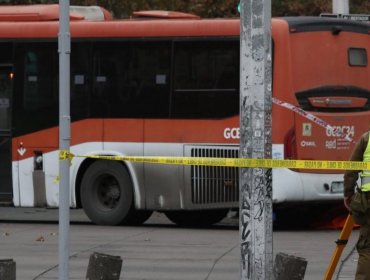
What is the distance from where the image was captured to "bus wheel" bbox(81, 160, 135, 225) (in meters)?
17.5

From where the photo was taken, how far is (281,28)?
16641mm

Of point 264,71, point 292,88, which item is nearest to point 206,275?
point 264,71

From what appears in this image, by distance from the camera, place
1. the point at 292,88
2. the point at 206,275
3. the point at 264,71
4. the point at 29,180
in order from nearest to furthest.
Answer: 1. the point at 264,71
2. the point at 206,275
3. the point at 292,88
4. the point at 29,180

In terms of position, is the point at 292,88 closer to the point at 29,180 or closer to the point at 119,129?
the point at 119,129

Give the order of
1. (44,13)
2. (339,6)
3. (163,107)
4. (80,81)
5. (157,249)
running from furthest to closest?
(339,6), (44,13), (80,81), (163,107), (157,249)

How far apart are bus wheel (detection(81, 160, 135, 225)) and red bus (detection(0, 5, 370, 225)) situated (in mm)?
16

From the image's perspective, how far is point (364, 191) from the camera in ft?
31.4

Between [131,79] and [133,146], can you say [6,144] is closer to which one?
[133,146]

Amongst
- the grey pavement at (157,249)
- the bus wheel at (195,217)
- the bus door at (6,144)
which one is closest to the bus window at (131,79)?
the bus door at (6,144)

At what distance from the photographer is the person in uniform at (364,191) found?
9.45m

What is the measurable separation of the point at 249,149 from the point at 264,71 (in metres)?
0.67

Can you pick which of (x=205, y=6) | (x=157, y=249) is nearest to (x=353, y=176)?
(x=157, y=249)

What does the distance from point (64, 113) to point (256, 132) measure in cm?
177

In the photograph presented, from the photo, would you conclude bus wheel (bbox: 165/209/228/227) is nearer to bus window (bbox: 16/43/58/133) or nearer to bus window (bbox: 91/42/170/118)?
bus window (bbox: 91/42/170/118)
